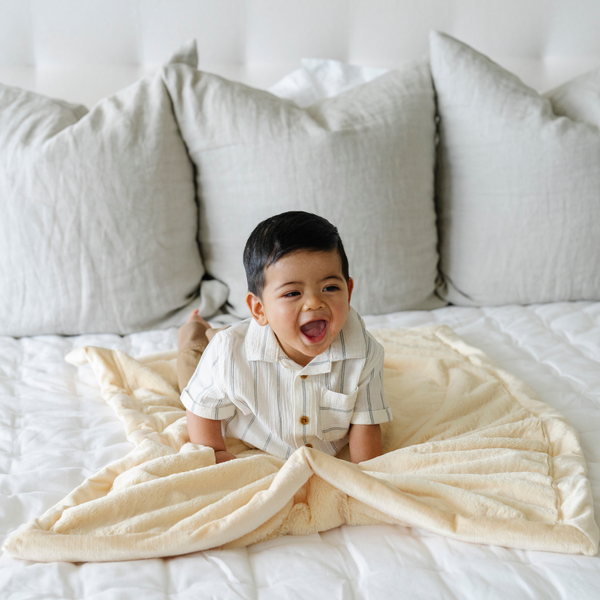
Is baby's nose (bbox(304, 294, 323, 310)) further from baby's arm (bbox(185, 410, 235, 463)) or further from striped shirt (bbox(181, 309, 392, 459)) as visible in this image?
baby's arm (bbox(185, 410, 235, 463))

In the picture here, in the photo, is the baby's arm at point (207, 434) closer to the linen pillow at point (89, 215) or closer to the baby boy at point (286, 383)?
the baby boy at point (286, 383)

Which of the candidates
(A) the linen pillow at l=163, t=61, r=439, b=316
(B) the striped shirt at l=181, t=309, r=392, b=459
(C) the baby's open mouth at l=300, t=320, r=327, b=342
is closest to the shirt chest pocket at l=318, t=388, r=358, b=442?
(B) the striped shirt at l=181, t=309, r=392, b=459

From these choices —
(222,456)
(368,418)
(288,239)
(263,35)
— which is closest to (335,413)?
(368,418)

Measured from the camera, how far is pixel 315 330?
0.88 meters

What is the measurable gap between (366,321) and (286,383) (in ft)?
1.95

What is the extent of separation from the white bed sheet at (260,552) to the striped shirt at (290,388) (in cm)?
18

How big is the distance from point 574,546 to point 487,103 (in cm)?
114

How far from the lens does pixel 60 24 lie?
1.64 meters

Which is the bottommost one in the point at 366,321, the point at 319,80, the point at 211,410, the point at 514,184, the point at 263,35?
the point at 366,321

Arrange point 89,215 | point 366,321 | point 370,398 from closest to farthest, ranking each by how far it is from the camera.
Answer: point 370,398 < point 89,215 < point 366,321

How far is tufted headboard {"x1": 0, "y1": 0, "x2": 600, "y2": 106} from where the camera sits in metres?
1.65

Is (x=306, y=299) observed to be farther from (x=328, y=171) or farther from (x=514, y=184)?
(x=514, y=184)

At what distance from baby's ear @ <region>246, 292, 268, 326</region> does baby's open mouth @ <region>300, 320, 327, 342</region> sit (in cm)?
7

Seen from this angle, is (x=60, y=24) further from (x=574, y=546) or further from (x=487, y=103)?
(x=574, y=546)
